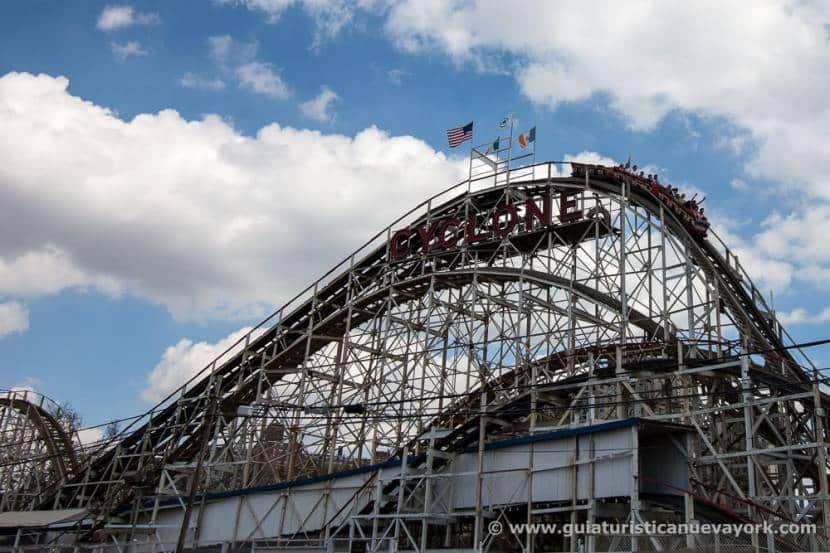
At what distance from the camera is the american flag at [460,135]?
32719mm

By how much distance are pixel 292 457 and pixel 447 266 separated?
8883 mm

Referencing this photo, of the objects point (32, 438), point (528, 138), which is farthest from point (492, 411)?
point (32, 438)

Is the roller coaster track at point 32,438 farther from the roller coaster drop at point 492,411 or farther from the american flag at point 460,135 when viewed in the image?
the american flag at point 460,135

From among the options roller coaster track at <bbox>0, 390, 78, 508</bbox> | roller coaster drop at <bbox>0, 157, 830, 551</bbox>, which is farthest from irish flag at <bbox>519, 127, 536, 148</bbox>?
roller coaster track at <bbox>0, 390, 78, 508</bbox>

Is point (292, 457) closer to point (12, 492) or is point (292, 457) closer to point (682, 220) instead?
point (682, 220)

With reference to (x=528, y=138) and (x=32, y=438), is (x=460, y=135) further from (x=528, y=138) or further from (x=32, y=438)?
(x=32, y=438)

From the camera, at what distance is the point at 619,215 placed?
84.9ft

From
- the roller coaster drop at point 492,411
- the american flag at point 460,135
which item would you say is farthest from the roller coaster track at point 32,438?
the american flag at point 460,135

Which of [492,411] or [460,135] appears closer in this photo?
[492,411]

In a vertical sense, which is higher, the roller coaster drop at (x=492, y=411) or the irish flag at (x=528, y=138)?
the irish flag at (x=528, y=138)

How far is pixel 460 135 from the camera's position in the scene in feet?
108

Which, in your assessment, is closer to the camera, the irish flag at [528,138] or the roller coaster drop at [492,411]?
the roller coaster drop at [492,411]

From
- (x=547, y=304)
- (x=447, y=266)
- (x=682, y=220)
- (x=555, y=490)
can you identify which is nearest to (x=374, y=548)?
(x=555, y=490)

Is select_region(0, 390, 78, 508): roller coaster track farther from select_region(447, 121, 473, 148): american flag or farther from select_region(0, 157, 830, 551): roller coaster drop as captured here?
select_region(447, 121, 473, 148): american flag
